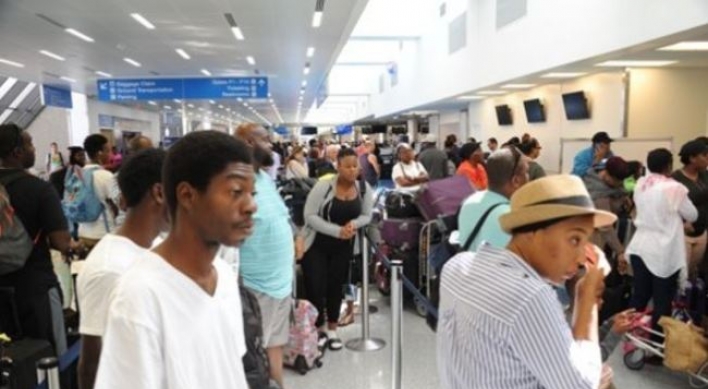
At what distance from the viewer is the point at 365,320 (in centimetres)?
450

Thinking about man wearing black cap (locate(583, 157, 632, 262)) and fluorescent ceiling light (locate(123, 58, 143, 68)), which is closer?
man wearing black cap (locate(583, 157, 632, 262))

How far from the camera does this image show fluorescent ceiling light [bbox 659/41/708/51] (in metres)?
6.13

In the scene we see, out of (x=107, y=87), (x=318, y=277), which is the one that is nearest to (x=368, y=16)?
(x=107, y=87)

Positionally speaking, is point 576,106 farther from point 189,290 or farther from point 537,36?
point 189,290

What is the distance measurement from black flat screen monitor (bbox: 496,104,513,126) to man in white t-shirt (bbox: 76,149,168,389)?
12.4 metres

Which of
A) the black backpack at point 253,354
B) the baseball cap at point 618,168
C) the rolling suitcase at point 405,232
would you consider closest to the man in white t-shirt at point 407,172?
the rolling suitcase at point 405,232

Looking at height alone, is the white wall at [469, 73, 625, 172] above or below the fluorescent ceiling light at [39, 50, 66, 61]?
below

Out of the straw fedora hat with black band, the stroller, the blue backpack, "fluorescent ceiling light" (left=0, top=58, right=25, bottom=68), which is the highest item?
"fluorescent ceiling light" (left=0, top=58, right=25, bottom=68)

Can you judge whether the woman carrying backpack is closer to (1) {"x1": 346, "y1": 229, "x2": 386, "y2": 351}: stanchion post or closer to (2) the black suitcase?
(1) {"x1": 346, "y1": 229, "x2": 386, "y2": 351}: stanchion post

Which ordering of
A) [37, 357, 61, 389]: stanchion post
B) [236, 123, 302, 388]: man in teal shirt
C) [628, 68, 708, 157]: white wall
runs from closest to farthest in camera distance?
[37, 357, 61, 389]: stanchion post → [236, 123, 302, 388]: man in teal shirt → [628, 68, 708, 157]: white wall

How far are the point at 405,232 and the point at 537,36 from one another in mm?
5054

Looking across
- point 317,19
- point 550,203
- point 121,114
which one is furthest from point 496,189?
point 121,114

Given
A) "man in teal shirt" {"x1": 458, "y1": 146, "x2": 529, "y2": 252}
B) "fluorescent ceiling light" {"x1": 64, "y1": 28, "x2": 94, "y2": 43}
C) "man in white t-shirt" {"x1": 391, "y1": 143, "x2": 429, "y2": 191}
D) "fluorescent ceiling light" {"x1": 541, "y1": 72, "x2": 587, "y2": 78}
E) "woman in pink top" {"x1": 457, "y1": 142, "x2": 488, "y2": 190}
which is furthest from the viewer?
"fluorescent ceiling light" {"x1": 64, "y1": 28, "x2": 94, "y2": 43}

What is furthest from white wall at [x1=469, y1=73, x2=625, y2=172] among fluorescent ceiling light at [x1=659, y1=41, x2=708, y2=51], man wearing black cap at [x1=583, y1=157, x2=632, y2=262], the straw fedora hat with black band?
the straw fedora hat with black band
